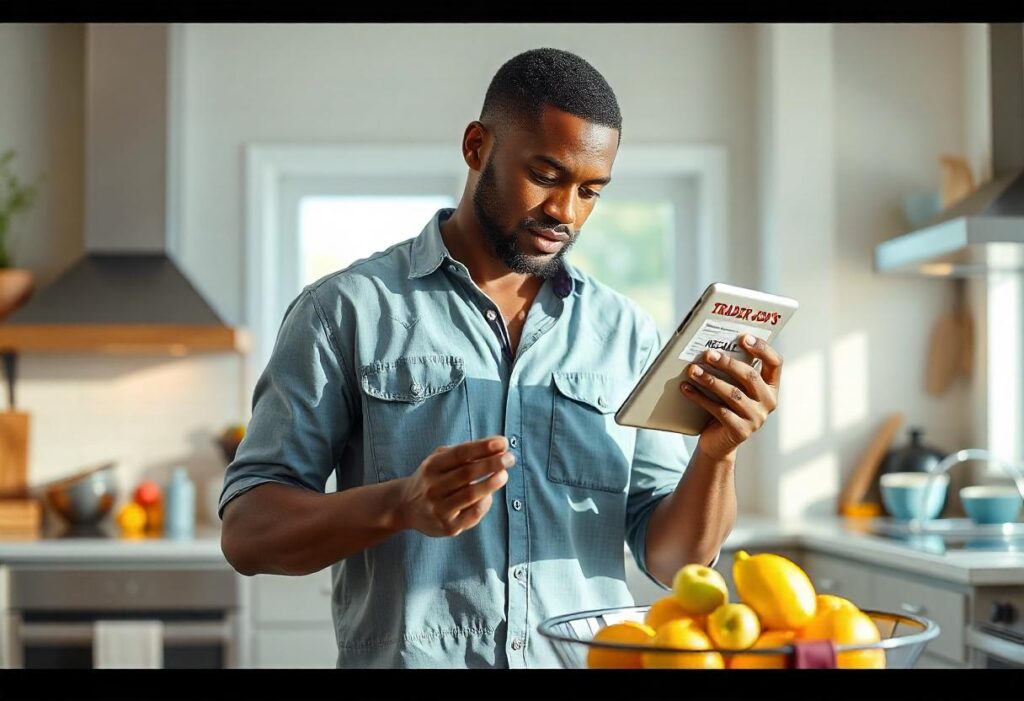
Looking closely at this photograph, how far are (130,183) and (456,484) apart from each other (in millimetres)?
3030

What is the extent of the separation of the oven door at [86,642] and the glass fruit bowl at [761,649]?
2443mm

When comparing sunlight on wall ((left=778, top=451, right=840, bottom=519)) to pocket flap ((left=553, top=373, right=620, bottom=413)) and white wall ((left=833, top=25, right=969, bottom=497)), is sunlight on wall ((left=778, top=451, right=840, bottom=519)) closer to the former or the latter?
white wall ((left=833, top=25, right=969, bottom=497))

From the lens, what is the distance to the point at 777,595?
100cm

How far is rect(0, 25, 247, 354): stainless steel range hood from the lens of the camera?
372cm

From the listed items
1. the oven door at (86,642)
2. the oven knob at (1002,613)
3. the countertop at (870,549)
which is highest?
the countertop at (870,549)

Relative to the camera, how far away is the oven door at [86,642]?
10.9ft

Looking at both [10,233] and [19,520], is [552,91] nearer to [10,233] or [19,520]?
[19,520]

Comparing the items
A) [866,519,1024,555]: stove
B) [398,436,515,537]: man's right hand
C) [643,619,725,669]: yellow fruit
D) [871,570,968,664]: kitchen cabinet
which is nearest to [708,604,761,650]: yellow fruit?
[643,619,725,669]: yellow fruit

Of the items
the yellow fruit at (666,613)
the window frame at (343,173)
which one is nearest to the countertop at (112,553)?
the window frame at (343,173)

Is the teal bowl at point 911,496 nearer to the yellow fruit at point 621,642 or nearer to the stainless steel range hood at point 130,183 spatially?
the stainless steel range hood at point 130,183

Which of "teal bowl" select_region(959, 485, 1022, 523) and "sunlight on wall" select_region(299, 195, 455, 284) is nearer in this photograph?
"teal bowl" select_region(959, 485, 1022, 523)

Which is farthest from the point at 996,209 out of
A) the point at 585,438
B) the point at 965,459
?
the point at 585,438

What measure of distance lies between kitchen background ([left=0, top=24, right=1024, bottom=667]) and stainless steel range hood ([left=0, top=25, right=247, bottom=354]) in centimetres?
3
